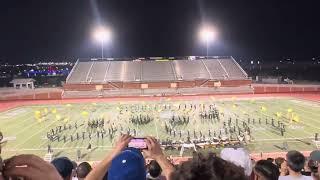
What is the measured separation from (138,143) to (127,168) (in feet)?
3.10

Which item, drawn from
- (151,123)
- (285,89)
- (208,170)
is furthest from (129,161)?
(285,89)

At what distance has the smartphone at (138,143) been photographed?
3990 mm

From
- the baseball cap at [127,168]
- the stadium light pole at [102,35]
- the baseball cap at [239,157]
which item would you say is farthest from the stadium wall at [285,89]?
the baseball cap at [127,168]

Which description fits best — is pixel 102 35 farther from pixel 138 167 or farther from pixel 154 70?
pixel 138 167

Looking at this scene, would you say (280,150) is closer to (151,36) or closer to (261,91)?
(261,91)

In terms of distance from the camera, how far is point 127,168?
3.10 meters

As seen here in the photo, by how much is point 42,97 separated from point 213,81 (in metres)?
19.5

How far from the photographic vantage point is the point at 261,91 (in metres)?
47.6

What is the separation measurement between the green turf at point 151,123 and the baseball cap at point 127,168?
42.4 feet

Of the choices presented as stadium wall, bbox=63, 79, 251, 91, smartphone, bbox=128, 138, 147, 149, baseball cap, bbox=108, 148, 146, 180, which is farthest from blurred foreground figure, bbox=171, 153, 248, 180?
stadium wall, bbox=63, 79, 251, 91

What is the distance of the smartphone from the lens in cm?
399

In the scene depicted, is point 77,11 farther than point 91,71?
Yes

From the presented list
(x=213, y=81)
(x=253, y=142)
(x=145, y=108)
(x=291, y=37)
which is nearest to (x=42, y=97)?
(x=145, y=108)

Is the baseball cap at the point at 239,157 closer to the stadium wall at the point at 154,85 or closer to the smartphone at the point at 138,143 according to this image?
the smartphone at the point at 138,143
